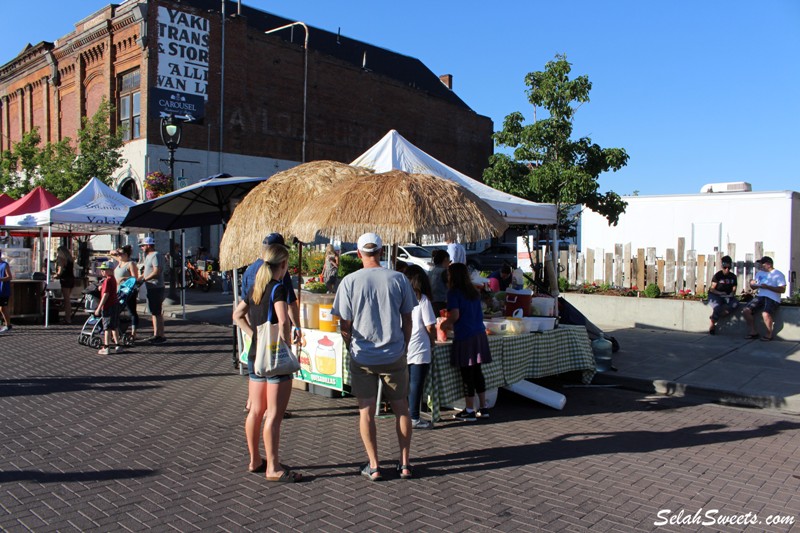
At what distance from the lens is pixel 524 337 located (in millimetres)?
7902

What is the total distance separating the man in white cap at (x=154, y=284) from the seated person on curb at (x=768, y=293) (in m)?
11.4

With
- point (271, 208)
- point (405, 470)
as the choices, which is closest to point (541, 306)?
point (271, 208)

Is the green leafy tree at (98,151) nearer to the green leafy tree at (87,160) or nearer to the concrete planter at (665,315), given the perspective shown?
the green leafy tree at (87,160)

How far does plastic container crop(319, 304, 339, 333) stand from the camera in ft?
24.6

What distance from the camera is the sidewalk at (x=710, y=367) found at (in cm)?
859

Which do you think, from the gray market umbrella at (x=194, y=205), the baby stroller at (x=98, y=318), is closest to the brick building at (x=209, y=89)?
the gray market umbrella at (x=194, y=205)

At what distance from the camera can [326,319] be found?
297 inches

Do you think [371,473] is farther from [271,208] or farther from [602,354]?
[602,354]

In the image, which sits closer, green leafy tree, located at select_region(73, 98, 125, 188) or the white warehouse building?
the white warehouse building

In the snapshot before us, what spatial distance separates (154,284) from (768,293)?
11.8 meters

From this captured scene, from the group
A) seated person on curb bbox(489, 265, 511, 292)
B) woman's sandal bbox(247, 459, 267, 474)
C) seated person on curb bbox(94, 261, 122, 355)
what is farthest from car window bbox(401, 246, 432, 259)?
woman's sandal bbox(247, 459, 267, 474)

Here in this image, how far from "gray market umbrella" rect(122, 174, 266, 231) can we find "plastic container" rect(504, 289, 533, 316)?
4594 mm

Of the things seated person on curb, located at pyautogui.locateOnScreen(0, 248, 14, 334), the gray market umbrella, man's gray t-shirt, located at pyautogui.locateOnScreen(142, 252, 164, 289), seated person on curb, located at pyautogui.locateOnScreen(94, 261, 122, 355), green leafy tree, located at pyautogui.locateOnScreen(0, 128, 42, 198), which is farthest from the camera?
green leafy tree, located at pyautogui.locateOnScreen(0, 128, 42, 198)

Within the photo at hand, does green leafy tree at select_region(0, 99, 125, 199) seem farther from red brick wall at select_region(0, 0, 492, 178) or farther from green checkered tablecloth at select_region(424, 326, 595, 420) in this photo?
A: green checkered tablecloth at select_region(424, 326, 595, 420)
